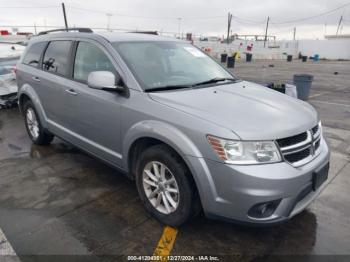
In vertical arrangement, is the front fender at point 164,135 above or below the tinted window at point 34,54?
below

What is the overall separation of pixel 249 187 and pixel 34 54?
4.12 meters

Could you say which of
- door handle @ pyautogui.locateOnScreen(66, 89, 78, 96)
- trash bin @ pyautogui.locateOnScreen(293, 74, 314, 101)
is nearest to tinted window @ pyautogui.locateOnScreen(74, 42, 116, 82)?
door handle @ pyautogui.locateOnScreen(66, 89, 78, 96)

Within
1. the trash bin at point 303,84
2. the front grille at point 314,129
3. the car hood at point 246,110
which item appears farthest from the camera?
the trash bin at point 303,84

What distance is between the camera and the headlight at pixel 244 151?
2428 millimetres

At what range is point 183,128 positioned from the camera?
2645 millimetres

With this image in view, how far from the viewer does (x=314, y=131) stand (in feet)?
9.70

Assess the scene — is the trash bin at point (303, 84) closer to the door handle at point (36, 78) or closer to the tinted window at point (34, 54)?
the tinted window at point (34, 54)

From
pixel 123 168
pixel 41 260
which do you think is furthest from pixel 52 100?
pixel 41 260

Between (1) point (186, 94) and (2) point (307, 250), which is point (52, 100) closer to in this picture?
(1) point (186, 94)

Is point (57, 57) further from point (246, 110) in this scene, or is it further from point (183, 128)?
point (246, 110)

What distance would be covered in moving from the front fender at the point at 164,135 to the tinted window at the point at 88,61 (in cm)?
74

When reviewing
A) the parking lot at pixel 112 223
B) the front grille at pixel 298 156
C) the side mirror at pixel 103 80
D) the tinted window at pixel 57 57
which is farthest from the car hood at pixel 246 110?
the tinted window at pixel 57 57

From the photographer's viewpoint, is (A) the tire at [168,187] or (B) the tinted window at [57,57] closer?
(A) the tire at [168,187]

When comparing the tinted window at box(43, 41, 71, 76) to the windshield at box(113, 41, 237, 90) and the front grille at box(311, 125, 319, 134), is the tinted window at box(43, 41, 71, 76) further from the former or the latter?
the front grille at box(311, 125, 319, 134)
